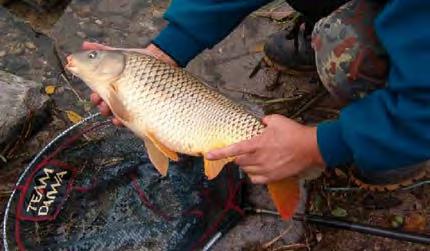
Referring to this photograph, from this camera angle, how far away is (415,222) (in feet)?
6.79

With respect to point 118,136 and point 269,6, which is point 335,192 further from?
point 269,6

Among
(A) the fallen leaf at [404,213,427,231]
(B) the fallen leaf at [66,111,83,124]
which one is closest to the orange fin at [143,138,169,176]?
(B) the fallen leaf at [66,111,83,124]

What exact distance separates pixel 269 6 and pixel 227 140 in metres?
1.49

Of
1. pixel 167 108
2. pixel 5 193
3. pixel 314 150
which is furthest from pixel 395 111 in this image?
pixel 5 193

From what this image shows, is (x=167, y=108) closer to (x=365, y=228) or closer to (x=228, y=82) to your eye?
(x=365, y=228)

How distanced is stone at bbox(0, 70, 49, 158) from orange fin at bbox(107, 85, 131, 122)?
27.0 inches

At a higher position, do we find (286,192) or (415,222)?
(286,192)

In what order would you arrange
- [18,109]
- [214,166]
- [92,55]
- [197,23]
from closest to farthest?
[214,166], [92,55], [197,23], [18,109]

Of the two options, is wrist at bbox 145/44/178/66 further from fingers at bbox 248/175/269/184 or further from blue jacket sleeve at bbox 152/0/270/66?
fingers at bbox 248/175/269/184

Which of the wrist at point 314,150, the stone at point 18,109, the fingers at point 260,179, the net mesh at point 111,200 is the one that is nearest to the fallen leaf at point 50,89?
the stone at point 18,109

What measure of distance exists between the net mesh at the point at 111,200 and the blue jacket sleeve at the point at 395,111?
0.59m

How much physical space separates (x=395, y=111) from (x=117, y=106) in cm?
77

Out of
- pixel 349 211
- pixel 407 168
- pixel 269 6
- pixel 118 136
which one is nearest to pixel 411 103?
pixel 407 168

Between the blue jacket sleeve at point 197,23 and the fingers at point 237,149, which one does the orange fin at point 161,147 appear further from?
the blue jacket sleeve at point 197,23
